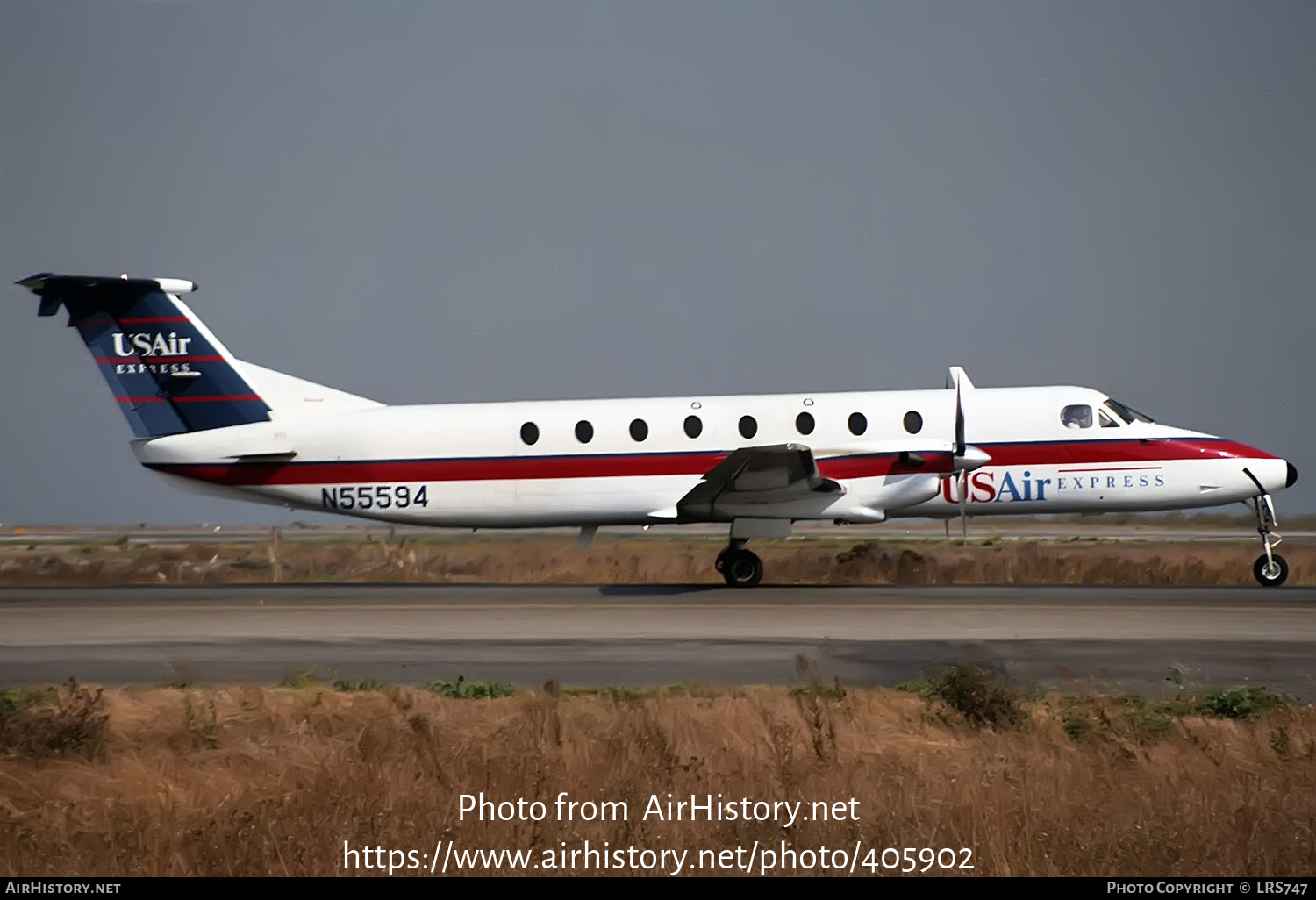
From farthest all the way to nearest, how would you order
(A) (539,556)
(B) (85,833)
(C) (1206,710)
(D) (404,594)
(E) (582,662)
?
1. (A) (539,556)
2. (D) (404,594)
3. (E) (582,662)
4. (C) (1206,710)
5. (B) (85,833)

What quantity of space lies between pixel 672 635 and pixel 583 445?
7748 mm

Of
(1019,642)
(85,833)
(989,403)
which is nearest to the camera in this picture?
(85,833)

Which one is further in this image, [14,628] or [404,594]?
[404,594]

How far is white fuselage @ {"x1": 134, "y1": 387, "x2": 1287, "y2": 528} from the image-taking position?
23.8m

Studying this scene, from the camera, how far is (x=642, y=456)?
23.9 metres

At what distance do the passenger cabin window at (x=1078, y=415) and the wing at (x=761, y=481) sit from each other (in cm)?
440

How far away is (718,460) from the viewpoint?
23.8 meters

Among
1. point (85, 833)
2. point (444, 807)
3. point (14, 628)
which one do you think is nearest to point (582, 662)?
point (444, 807)

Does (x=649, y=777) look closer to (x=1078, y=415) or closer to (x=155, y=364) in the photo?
(x=1078, y=415)

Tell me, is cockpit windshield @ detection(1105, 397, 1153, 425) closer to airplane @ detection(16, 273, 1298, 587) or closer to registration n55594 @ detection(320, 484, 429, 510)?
airplane @ detection(16, 273, 1298, 587)

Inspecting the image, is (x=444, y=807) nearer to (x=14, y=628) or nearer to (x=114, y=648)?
(x=114, y=648)

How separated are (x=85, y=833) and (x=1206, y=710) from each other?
28.6 feet

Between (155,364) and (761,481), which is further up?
(155,364)

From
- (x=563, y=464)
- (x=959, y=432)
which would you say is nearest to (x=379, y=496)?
(x=563, y=464)
